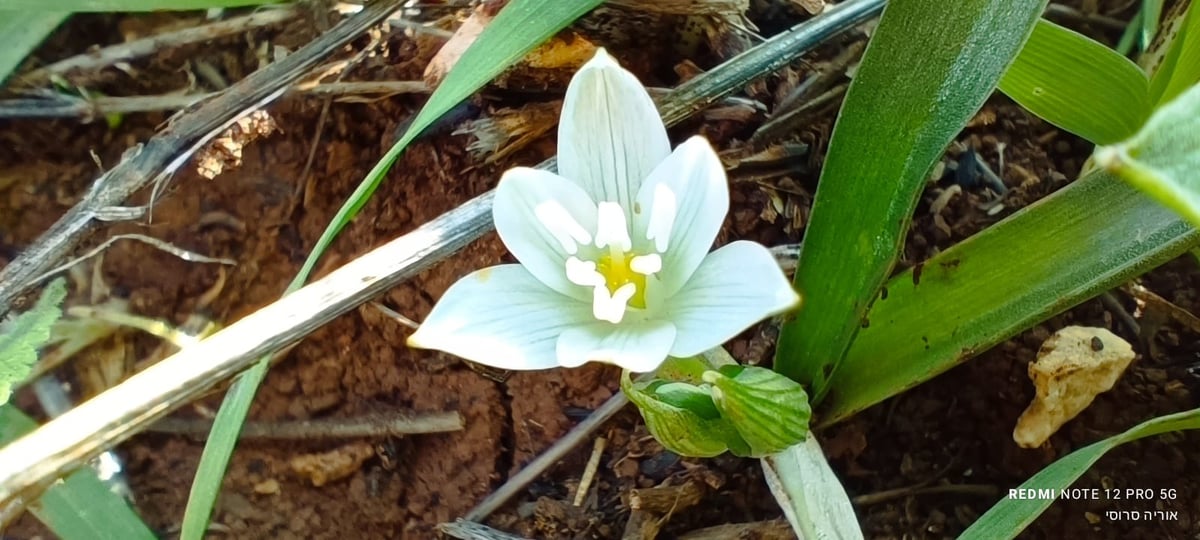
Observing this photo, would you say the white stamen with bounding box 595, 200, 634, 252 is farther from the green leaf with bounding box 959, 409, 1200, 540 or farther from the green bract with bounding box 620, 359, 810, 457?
the green leaf with bounding box 959, 409, 1200, 540

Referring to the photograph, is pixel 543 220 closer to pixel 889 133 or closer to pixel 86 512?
pixel 889 133

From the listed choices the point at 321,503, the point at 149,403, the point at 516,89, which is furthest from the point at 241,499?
the point at 516,89

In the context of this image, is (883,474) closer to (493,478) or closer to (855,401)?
(855,401)

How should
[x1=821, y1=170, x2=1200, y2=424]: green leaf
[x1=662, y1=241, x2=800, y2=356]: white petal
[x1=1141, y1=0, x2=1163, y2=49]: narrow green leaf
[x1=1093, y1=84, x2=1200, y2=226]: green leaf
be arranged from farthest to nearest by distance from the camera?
[x1=1141, y1=0, x2=1163, y2=49]: narrow green leaf < [x1=821, y1=170, x2=1200, y2=424]: green leaf < [x1=662, y1=241, x2=800, y2=356]: white petal < [x1=1093, y1=84, x2=1200, y2=226]: green leaf

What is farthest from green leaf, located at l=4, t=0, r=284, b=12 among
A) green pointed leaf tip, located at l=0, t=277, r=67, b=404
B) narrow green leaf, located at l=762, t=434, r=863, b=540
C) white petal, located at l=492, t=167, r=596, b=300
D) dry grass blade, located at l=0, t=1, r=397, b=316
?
narrow green leaf, located at l=762, t=434, r=863, b=540

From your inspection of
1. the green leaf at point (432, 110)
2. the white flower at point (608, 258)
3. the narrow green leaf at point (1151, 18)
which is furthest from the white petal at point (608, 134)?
the narrow green leaf at point (1151, 18)

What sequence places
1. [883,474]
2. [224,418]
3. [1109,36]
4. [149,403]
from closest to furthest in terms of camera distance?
[149,403]
[224,418]
[883,474]
[1109,36]
